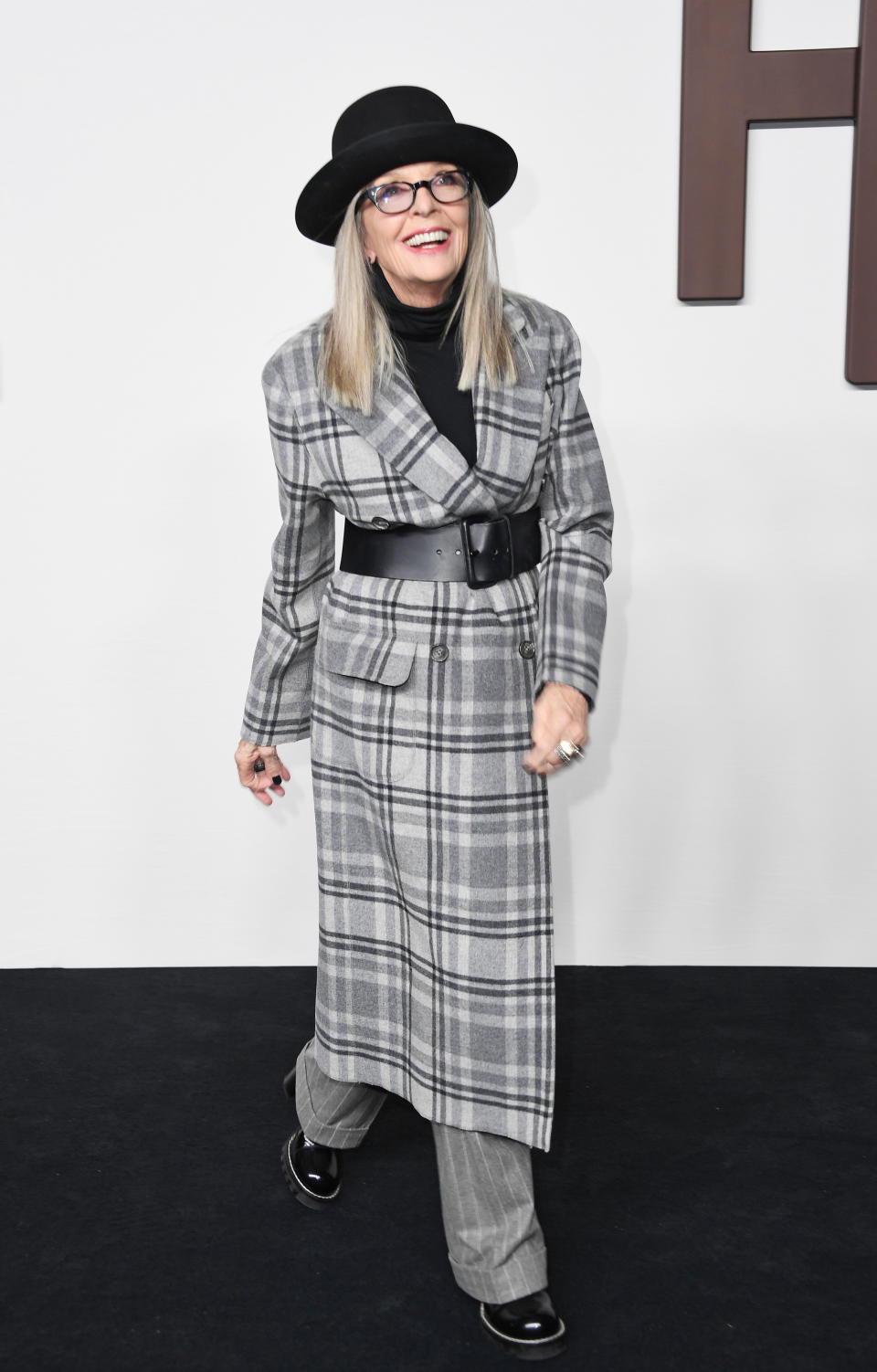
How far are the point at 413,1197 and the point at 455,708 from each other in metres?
0.78

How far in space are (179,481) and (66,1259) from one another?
146cm

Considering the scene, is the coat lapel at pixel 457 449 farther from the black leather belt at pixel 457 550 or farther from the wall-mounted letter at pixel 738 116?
the wall-mounted letter at pixel 738 116

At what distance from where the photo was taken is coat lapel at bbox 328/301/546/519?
1544mm

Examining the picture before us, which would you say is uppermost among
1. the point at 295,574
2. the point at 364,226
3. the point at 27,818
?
the point at 364,226

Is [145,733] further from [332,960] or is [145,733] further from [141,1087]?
[332,960]

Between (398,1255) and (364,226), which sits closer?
(364,226)

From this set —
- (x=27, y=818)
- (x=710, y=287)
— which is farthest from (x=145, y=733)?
(x=710, y=287)

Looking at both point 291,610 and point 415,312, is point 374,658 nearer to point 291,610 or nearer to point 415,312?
point 291,610

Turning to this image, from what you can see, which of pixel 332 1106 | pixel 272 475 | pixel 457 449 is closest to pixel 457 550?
pixel 457 449

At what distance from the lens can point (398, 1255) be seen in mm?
1726

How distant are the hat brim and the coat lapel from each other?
223 millimetres

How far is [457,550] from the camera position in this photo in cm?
160

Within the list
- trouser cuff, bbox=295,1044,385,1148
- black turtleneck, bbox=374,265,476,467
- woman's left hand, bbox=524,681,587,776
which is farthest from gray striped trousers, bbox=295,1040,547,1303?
black turtleneck, bbox=374,265,476,467

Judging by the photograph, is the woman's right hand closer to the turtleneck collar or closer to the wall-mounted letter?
the turtleneck collar
